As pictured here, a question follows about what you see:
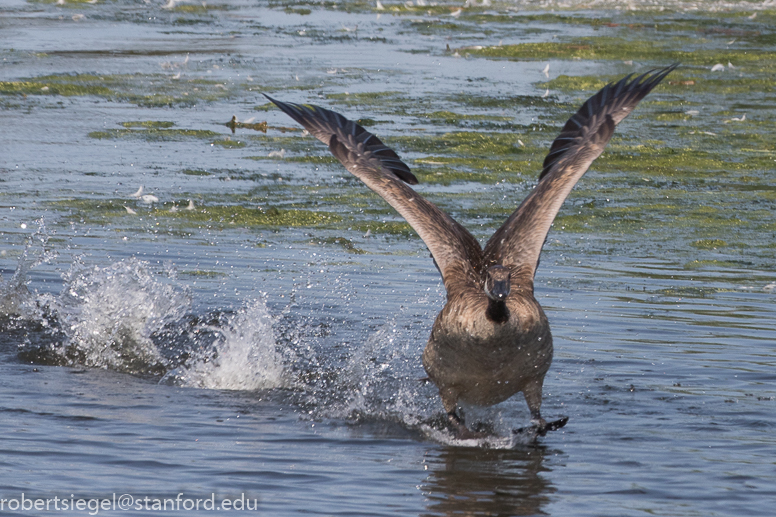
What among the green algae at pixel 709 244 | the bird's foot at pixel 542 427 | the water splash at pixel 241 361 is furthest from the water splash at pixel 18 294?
the green algae at pixel 709 244

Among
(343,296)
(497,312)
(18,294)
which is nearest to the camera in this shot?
(497,312)

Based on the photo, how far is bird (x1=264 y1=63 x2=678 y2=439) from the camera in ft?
22.5

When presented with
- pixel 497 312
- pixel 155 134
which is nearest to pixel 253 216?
pixel 155 134

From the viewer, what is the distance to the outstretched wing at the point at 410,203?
25.4 ft

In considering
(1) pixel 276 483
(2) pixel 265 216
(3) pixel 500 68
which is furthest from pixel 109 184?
(3) pixel 500 68

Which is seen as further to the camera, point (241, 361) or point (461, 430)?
point (241, 361)

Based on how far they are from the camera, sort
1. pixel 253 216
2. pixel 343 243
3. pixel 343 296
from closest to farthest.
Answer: pixel 343 296 → pixel 343 243 → pixel 253 216

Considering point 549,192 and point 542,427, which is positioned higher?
point 549,192

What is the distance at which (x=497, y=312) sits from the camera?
21.8 ft

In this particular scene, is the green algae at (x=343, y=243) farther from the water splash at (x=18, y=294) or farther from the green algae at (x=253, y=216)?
the water splash at (x=18, y=294)

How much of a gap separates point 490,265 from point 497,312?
4.25ft

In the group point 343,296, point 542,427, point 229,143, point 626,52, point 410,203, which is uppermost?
point 626,52

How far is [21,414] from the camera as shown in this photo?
705cm

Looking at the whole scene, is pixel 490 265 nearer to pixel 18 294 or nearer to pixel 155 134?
pixel 18 294
